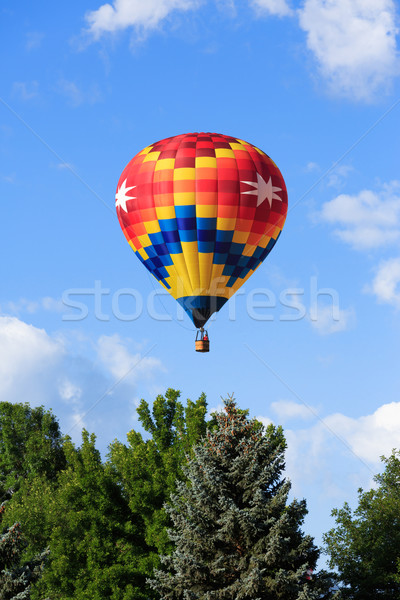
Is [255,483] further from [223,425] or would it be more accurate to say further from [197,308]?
[197,308]

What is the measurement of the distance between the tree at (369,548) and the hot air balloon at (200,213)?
9.15m

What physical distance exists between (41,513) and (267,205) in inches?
812

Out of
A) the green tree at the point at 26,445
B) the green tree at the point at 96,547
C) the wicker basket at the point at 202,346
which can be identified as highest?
the green tree at the point at 26,445

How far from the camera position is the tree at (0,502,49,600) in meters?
22.1

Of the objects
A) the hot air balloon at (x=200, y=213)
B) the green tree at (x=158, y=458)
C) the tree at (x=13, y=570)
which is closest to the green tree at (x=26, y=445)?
the green tree at (x=158, y=458)

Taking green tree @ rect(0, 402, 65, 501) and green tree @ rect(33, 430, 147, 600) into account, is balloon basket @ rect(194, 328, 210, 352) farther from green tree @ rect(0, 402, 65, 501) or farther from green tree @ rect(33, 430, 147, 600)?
green tree @ rect(0, 402, 65, 501)

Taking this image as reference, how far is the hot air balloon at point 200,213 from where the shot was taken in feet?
105

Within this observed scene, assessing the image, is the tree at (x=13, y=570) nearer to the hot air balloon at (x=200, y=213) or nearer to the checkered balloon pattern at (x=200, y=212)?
the hot air balloon at (x=200, y=213)

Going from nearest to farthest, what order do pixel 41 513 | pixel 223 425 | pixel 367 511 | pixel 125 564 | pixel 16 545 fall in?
pixel 16 545 < pixel 223 425 < pixel 125 564 < pixel 367 511 < pixel 41 513

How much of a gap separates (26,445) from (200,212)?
2769 cm

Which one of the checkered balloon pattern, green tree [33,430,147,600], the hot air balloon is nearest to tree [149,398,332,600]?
green tree [33,430,147,600]

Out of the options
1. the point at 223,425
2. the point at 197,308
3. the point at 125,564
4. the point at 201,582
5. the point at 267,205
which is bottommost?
the point at 201,582

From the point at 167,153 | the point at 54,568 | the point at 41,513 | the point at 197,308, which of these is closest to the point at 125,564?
the point at 54,568

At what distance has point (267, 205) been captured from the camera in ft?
109
